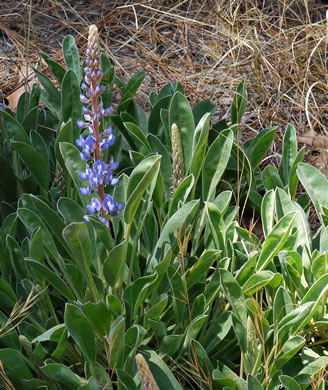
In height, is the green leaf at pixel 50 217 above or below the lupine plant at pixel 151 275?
above

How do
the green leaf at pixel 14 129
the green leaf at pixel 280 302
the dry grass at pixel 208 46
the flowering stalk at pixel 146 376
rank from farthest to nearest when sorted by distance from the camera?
the dry grass at pixel 208 46 → the green leaf at pixel 14 129 → the green leaf at pixel 280 302 → the flowering stalk at pixel 146 376

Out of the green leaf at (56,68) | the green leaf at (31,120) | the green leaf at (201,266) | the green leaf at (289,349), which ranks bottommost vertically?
the green leaf at (289,349)

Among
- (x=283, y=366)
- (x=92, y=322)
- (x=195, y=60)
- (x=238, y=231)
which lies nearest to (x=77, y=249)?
(x=92, y=322)

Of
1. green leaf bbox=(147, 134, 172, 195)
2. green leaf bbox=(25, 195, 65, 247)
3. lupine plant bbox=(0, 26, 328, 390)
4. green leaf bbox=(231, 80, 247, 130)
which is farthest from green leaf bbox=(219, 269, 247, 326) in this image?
green leaf bbox=(231, 80, 247, 130)

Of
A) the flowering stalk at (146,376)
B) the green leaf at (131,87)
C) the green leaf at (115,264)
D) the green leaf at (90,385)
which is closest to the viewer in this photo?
the flowering stalk at (146,376)

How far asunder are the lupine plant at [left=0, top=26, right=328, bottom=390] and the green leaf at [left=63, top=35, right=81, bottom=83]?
28 centimetres

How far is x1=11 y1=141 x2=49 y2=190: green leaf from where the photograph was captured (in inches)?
91.6

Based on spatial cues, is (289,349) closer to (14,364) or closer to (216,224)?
(216,224)

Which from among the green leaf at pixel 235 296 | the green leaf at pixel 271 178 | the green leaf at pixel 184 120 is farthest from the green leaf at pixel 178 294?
the green leaf at pixel 271 178

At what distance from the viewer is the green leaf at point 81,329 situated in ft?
5.90

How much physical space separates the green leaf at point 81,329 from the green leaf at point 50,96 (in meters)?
1.29

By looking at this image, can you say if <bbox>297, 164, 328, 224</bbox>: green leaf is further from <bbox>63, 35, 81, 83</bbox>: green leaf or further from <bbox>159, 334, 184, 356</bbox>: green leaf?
<bbox>63, 35, 81, 83</bbox>: green leaf

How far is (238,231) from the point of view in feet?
7.41

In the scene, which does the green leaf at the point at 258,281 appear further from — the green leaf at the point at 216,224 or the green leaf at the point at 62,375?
the green leaf at the point at 62,375
